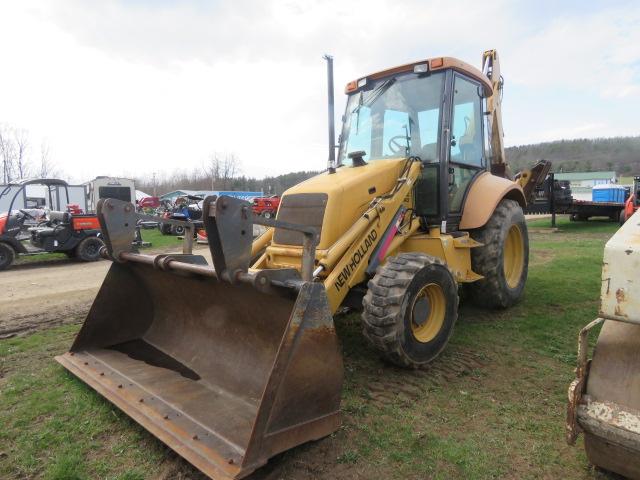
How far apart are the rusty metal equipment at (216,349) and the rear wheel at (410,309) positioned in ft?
2.52

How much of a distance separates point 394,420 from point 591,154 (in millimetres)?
79168

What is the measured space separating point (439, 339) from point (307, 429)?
174 centimetres

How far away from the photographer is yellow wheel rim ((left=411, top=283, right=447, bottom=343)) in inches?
146

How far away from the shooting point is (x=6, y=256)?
10.5 metres

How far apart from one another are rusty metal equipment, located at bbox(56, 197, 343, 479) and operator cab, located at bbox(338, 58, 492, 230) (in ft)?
7.22

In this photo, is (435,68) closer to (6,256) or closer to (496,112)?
(496,112)

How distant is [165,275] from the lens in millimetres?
3902

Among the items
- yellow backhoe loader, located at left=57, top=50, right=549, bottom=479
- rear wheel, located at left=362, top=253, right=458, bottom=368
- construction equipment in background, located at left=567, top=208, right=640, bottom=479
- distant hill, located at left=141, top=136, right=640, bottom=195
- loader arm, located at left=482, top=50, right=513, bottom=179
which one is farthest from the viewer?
distant hill, located at left=141, top=136, right=640, bottom=195

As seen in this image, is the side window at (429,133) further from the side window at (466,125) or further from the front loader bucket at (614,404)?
the front loader bucket at (614,404)

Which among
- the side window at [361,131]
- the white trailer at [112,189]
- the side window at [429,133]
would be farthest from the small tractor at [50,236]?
the white trailer at [112,189]

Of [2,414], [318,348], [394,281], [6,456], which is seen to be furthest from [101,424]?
[394,281]

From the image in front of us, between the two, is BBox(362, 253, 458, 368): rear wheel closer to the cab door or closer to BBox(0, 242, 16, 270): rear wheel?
the cab door

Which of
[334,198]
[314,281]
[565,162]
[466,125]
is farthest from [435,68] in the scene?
[565,162]

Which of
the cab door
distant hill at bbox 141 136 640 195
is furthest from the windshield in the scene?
distant hill at bbox 141 136 640 195
